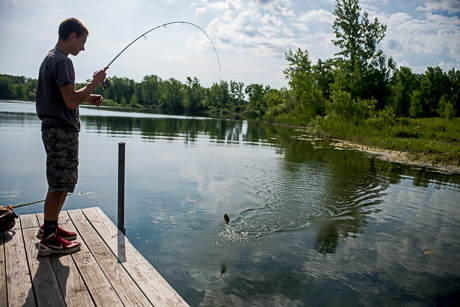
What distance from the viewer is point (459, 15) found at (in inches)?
927

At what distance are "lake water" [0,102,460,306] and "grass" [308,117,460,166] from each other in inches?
208

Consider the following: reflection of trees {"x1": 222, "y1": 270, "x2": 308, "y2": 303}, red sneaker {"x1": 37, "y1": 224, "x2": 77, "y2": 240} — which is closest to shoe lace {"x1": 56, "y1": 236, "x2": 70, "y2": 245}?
red sneaker {"x1": 37, "y1": 224, "x2": 77, "y2": 240}

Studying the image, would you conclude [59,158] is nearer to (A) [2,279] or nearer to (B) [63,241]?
(B) [63,241]

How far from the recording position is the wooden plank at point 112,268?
293 centimetres

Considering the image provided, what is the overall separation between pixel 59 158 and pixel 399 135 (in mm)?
27188

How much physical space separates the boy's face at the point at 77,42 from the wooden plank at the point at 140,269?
240 cm

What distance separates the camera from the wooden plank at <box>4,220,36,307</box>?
109 inches

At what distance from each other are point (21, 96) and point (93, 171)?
356 feet

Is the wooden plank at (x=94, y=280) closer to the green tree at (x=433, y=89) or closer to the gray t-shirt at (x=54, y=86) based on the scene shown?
the gray t-shirt at (x=54, y=86)

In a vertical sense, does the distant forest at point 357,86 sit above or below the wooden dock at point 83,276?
above

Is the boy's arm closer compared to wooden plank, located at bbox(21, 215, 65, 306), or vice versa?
wooden plank, located at bbox(21, 215, 65, 306)

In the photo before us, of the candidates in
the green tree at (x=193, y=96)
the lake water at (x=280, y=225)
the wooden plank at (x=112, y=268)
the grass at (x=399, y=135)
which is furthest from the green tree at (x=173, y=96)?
the wooden plank at (x=112, y=268)

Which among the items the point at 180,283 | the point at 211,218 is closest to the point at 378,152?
the point at 211,218

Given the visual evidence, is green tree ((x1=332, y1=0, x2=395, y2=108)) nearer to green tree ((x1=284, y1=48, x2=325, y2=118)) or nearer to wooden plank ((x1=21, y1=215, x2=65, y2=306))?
green tree ((x1=284, y1=48, x2=325, y2=118))
